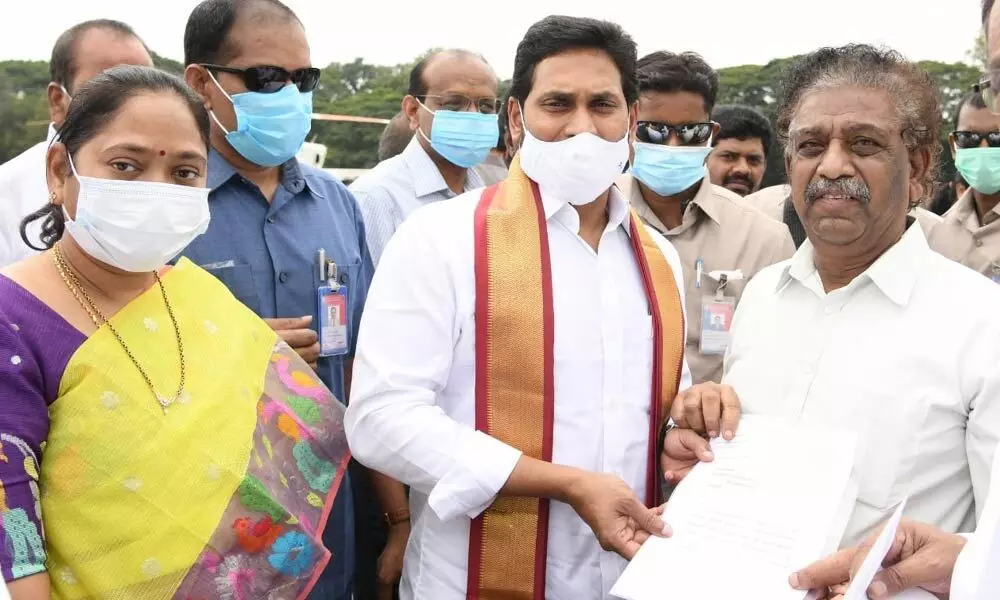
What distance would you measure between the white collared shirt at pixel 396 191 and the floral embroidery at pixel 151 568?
2264mm

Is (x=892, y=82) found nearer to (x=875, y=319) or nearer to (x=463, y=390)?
(x=875, y=319)

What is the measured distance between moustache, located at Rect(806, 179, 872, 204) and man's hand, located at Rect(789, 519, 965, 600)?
767 millimetres

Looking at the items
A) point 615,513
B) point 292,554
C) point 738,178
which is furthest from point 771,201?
point 292,554

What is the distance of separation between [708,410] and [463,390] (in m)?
0.60

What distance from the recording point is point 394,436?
6.60 feet

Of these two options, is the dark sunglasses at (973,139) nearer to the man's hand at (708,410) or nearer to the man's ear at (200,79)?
the man's hand at (708,410)

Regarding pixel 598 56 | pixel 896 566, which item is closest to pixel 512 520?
pixel 896 566

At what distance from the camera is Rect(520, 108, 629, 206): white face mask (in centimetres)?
233

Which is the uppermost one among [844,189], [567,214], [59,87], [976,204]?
[59,87]

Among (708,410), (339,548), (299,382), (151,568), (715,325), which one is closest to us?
(151,568)

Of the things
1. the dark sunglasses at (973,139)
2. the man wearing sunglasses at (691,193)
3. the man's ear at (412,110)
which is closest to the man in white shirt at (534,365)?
the man wearing sunglasses at (691,193)

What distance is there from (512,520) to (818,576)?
76 cm

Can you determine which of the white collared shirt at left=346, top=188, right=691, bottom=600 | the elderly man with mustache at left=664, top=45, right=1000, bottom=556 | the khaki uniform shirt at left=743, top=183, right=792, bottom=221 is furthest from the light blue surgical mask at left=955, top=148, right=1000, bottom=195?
the white collared shirt at left=346, top=188, right=691, bottom=600

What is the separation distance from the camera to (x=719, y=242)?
3520 millimetres
